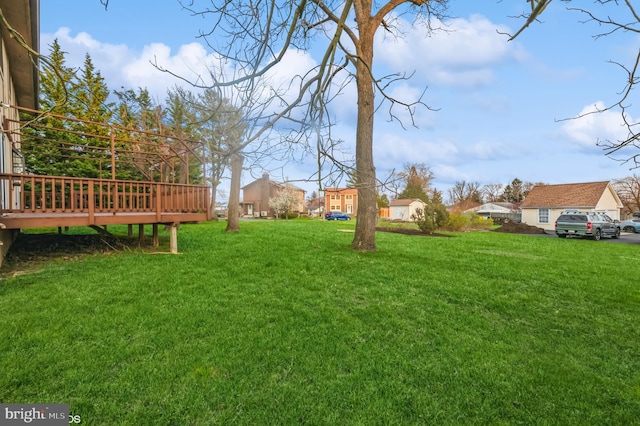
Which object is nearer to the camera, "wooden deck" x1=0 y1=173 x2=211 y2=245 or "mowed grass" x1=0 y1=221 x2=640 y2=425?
"mowed grass" x1=0 y1=221 x2=640 y2=425

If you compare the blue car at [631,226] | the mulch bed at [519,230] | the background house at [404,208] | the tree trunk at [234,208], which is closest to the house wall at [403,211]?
the background house at [404,208]

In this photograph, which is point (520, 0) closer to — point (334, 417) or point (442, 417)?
point (442, 417)

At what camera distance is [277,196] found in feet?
131

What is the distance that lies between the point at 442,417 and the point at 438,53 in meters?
4.04

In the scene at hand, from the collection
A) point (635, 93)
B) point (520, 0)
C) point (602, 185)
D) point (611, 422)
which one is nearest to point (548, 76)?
point (635, 93)

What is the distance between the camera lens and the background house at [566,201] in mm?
25016

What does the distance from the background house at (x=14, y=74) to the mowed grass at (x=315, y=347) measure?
284cm

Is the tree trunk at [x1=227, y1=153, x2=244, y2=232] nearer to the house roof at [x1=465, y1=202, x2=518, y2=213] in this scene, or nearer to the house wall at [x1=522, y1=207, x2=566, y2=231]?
the house wall at [x1=522, y1=207, x2=566, y2=231]

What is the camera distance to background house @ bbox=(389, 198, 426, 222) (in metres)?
38.8

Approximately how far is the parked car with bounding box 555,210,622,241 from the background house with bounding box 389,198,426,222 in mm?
20473

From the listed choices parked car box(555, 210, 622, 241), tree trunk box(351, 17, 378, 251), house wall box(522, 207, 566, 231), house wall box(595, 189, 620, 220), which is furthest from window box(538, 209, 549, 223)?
tree trunk box(351, 17, 378, 251)

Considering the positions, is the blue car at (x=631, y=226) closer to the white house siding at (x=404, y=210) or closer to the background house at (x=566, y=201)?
the background house at (x=566, y=201)

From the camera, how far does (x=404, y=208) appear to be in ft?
129

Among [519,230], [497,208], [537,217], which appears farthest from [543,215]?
[497,208]
